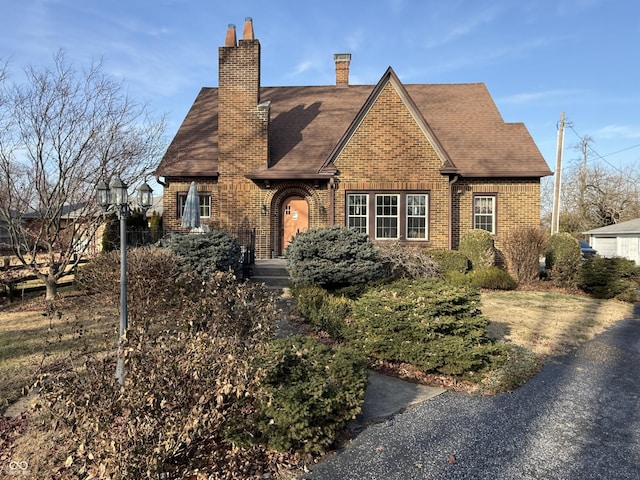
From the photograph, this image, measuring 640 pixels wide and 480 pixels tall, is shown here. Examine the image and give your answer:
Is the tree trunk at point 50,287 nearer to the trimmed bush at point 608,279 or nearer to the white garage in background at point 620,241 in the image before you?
the trimmed bush at point 608,279

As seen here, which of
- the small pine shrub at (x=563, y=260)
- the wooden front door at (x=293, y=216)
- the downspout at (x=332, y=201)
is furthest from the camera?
the wooden front door at (x=293, y=216)

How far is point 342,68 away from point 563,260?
1249cm

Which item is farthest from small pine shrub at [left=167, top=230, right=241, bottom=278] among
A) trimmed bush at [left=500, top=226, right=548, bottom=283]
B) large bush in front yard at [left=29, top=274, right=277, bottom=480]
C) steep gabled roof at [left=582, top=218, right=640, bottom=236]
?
steep gabled roof at [left=582, top=218, right=640, bottom=236]

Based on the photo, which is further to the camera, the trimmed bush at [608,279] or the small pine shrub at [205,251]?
the trimmed bush at [608,279]

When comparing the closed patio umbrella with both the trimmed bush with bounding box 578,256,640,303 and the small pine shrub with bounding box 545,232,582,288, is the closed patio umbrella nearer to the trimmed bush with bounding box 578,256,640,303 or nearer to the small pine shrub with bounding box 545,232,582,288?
the small pine shrub with bounding box 545,232,582,288

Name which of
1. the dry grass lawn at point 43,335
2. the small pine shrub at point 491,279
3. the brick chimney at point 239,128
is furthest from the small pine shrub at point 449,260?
the dry grass lawn at point 43,335

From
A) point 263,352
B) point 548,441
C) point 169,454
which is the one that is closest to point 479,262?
point 548,441

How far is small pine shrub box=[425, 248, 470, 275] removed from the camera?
11.8 meters

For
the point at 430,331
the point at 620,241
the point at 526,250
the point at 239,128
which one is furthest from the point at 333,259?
the point at 620,241

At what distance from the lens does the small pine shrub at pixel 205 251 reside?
868 cm

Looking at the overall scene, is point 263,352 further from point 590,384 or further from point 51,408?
point 590,384

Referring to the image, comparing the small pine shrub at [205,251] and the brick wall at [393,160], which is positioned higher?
the brick wall at [393,160]

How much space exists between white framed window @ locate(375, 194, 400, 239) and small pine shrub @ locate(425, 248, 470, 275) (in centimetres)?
193

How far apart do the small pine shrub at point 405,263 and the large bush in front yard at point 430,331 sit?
453 centimetres
